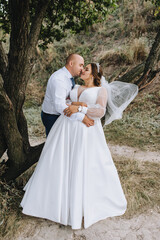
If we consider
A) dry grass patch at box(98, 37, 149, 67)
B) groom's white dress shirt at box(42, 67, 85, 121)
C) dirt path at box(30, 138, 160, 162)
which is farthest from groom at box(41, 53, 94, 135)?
dry grass patch at box(98, 37, 149, 67)

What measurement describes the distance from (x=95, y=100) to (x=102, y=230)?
1806mm

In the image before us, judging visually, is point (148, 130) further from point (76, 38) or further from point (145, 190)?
point (76, 38)

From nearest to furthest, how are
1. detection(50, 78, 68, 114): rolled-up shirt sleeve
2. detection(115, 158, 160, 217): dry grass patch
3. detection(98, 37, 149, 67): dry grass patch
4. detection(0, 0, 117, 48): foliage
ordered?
detection(50, 78, 68, 114): rolled-up shirt sleeve < detection(115, 158, 160, 217): dry grass patch < detection(0, 0, 117, 48): foliage < detection(98, 37, 149, 67): dry grass patch

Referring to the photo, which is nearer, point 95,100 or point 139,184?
point 95,100

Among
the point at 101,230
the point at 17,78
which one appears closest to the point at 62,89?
the point at 17,78

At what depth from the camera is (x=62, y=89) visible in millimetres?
2891

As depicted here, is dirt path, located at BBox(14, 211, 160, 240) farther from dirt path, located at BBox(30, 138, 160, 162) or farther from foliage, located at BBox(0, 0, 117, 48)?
foliage, located at BBox(0, 0, 117, 48)

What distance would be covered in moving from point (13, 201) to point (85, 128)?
1.76 metres

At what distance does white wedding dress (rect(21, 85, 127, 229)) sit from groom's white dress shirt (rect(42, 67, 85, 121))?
13 centimetres

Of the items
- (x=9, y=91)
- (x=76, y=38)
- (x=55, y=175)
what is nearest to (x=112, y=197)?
(x=55, y=175)

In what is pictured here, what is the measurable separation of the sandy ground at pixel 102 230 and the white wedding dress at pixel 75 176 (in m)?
0.14

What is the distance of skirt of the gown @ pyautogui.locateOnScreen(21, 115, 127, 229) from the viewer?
2740mm

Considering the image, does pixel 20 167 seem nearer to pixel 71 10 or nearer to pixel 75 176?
pixel 75 176

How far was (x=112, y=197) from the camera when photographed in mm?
3031
